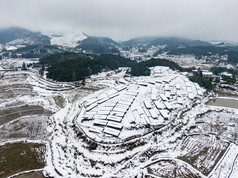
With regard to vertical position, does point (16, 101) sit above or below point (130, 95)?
below

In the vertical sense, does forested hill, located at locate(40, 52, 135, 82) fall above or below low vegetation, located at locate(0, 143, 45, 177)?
above

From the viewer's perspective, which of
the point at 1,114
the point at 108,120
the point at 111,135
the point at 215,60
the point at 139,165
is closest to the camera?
the point at 139,165

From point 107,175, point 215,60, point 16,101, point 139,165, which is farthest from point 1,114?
point 215,60

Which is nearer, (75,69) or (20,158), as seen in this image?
(20,158)

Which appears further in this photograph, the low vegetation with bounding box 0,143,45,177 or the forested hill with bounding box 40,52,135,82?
the forested hill with bounding box 40,52,135,82

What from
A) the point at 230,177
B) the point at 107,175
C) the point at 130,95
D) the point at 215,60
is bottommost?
the point at 107,175

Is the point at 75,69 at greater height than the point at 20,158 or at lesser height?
greater

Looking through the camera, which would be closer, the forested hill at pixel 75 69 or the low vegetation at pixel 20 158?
the low vegetation at pixel 20 158

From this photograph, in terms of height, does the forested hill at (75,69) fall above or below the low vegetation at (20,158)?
above

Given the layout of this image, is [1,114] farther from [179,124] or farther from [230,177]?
[230,177]

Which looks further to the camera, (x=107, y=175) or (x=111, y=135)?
(x=111, y=135)

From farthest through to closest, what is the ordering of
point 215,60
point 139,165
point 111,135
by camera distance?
1. point 215,60
2. point 111,135
3. point 139,165
